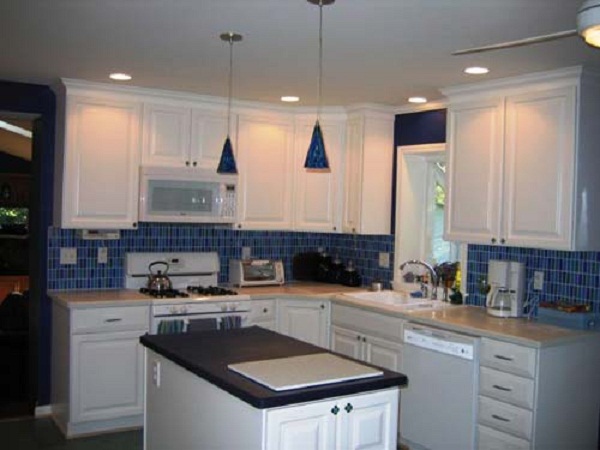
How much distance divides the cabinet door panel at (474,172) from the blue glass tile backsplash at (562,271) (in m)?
0.33

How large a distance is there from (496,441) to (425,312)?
3.01 feet

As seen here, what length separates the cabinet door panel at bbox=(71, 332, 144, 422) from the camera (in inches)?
171

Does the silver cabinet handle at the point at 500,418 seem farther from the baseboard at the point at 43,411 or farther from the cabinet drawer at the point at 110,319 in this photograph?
the baseboard at the point at 43,411

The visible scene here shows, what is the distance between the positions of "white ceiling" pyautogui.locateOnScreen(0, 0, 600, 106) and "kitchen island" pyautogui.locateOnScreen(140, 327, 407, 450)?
1.53m

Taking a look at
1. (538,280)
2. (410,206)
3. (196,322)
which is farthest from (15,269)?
(538,280)

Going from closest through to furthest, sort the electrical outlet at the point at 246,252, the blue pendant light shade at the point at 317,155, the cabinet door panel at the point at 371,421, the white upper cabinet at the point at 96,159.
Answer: the cabinet door panel at the point at 371,421 → the blue pendant light shade at the point at 317,155 → the white upper cabinet at the point at 96,159 → the electrical outlet at the point at 246,252

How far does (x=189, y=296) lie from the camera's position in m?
4.75

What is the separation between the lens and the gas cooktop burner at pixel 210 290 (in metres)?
4.91

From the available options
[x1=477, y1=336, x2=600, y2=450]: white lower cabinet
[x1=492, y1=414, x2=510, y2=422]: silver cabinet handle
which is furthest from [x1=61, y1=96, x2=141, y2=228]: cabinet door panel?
[x1=492, y1=414, x2=510, y2=422]: silver cabinet handle

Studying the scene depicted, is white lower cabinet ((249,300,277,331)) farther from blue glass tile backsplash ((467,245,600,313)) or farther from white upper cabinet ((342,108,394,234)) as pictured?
blue glass tile backsplash ((467,245,600,313))

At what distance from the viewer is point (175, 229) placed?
5.30m

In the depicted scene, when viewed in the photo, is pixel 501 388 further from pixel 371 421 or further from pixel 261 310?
pixel 261 310

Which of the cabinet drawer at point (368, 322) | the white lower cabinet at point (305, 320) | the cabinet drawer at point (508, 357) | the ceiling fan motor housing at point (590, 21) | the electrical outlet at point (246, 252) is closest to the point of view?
the ceiling fan motor housing at point (590, 21)

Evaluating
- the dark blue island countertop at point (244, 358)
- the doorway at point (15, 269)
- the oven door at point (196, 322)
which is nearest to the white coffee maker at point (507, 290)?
the dark blue island countertop at point (244, 358)
